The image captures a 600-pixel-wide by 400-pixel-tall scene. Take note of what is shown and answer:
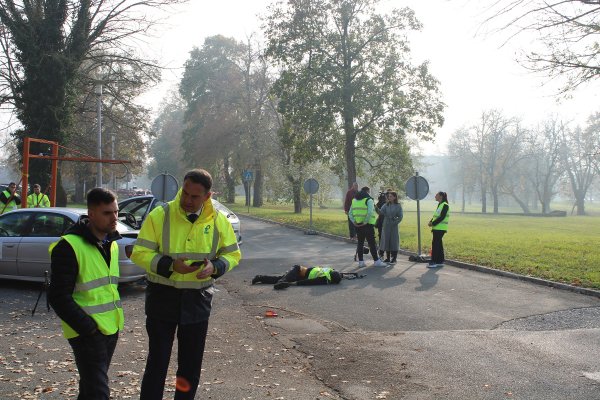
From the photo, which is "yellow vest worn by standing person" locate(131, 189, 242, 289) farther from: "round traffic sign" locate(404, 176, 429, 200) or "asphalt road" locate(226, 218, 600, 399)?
"round traffic sign" locate(404, 176, 429, 200)

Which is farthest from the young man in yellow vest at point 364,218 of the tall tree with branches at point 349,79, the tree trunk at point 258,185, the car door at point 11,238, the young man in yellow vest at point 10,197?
the tree trunk at point 258,185

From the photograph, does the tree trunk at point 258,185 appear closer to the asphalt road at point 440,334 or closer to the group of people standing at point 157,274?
the asphalt road at point 440,334

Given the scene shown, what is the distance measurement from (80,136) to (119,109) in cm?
321

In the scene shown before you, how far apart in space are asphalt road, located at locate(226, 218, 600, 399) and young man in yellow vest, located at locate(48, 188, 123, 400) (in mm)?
2589

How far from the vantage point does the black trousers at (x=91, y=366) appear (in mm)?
3506

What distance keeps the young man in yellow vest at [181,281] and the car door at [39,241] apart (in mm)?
7324

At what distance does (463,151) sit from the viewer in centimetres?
8588

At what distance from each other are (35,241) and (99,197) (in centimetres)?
780

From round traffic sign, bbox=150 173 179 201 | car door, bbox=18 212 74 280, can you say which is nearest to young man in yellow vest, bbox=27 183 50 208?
round traffic sign, bbox=150 173 179 201

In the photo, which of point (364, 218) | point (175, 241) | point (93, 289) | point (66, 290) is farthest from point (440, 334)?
point (364, 218)

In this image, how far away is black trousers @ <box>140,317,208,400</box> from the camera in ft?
12.7

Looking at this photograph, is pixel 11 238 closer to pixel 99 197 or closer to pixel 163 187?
pixel 163 187

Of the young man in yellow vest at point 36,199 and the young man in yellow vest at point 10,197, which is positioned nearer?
the young man in yellow vest at point 10,197

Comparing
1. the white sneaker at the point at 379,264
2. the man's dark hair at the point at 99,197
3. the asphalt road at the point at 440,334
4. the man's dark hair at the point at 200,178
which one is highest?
the man's dark hair at the point at 200,178
